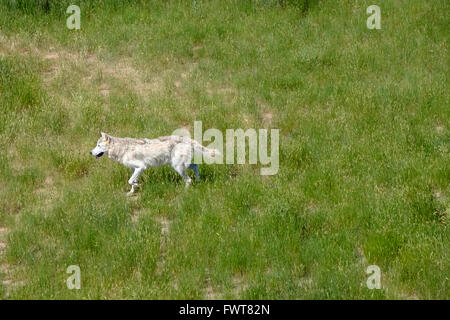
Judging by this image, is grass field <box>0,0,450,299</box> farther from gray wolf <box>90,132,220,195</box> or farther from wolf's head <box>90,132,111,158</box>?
wolf's head <box>90,132,111,158</box>

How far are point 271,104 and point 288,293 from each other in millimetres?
7559

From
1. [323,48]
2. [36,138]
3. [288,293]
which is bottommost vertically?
[288,293]

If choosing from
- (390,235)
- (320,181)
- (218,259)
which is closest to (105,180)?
(218,259)

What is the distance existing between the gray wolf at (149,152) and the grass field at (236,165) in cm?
48

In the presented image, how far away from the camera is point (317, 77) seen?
17.7 meters

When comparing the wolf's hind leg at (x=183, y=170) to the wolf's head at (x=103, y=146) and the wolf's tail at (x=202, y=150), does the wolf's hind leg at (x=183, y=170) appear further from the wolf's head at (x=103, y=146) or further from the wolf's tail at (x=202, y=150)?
the wolf's head at (x=103, y=146)

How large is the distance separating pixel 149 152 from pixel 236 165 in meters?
2.28

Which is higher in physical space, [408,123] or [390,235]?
[408,123]

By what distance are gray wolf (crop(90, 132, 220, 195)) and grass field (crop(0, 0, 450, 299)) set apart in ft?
1.57

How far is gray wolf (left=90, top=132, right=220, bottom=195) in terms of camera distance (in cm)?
1296

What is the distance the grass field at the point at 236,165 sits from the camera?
10.8m

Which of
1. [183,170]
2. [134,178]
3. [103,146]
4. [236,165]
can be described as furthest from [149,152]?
[236,165]

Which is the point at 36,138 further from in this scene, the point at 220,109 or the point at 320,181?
the point at 320,181

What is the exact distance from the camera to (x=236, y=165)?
14273mm
